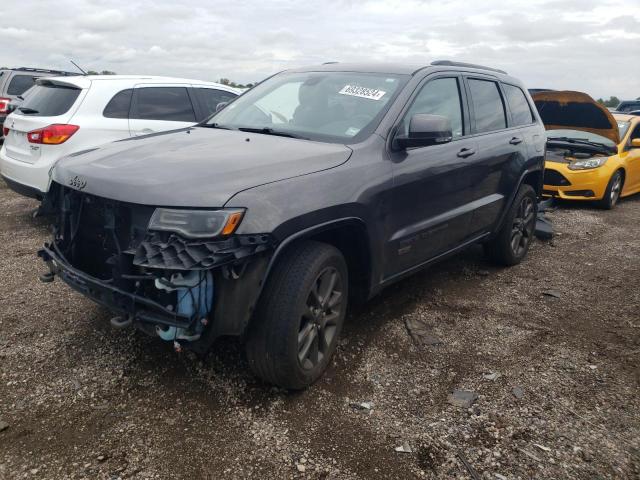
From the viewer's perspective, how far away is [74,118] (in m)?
5.64

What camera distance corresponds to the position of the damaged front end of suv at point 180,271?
7.72ft

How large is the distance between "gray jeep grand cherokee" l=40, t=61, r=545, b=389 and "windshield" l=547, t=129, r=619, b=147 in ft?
18.2

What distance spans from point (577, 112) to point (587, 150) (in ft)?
2.26

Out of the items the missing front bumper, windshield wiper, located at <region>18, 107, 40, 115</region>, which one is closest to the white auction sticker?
the missing front bumper

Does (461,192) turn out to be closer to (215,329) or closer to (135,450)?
(215,329)

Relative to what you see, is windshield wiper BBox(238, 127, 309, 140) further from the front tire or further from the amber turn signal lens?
the amber turn signal lens

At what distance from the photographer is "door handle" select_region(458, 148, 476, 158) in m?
3.99

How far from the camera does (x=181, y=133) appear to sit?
3664 millimetres

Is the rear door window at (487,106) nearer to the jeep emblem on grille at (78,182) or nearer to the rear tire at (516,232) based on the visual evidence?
the rear tire at (516,232)

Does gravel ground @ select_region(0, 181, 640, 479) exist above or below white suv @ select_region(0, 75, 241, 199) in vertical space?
below

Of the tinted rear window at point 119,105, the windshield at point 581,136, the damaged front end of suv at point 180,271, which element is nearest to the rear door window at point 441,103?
the damaged front end of suv at point 180,271

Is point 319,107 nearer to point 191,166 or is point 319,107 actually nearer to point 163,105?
point 191,166

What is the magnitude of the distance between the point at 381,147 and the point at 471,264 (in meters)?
2.59

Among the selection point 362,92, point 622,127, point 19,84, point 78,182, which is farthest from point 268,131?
point 19,84
